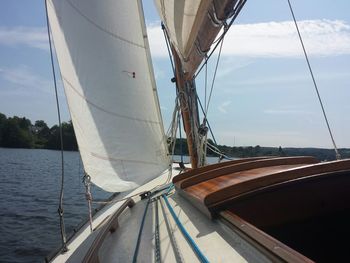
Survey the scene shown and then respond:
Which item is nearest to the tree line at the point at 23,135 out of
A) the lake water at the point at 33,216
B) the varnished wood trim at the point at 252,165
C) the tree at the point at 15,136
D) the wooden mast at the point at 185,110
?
the tree at the point at 15,136

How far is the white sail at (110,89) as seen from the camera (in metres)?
4.17

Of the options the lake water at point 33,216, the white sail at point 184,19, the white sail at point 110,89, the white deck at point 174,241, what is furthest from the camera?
the lake water at point 33,216

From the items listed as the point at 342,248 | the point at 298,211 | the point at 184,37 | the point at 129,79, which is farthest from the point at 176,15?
the point at 342,248

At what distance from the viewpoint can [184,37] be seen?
13.3 feet

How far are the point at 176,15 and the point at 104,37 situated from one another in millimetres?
1423

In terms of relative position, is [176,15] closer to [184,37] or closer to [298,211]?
[184,37]

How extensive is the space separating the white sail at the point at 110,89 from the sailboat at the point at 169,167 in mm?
13

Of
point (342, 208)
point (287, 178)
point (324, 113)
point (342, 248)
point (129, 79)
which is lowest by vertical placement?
point (342, 248)

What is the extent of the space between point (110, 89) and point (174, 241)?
9.07 feet

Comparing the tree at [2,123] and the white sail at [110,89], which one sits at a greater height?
the tree at [2,123]

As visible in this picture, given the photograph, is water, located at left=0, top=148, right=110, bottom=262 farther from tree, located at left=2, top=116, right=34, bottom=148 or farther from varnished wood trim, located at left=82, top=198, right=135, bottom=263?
tree, located at left=2, top=116, right=34, bottom=148

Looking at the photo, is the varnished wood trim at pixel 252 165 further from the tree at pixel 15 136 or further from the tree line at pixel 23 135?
the tree at pixel 15 136

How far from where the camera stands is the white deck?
5.92ft

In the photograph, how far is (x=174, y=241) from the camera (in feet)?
7.40
